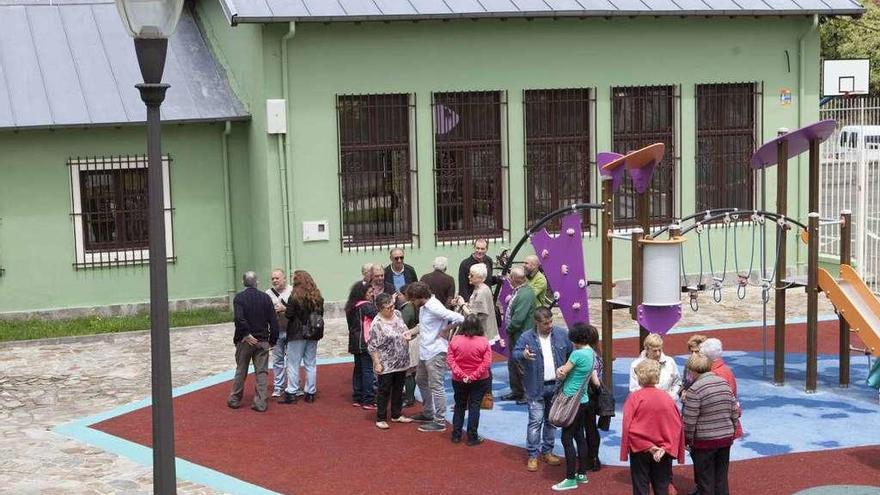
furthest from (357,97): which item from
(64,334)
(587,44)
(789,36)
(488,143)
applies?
(789,36)

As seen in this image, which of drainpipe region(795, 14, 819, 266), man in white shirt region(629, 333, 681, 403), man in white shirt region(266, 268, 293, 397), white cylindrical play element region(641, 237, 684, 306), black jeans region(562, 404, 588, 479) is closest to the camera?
man in white shirt region(629, 333, 681, 403)

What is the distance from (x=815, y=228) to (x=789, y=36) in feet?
25.2

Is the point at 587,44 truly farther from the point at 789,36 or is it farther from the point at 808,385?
the point at 808,385

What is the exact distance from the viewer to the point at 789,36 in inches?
833

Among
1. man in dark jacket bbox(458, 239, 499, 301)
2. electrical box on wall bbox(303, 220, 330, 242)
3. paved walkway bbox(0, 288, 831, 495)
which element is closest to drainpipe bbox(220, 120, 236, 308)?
paved walkway bbox(0, 288, 831, 495)

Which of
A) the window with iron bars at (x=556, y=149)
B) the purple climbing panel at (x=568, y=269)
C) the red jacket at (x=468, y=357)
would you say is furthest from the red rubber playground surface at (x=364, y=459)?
the window with iron bars at (x=556, y=149)

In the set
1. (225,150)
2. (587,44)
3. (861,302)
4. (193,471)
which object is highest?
(587,44)

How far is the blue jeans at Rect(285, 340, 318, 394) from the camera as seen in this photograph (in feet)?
A: 47.1

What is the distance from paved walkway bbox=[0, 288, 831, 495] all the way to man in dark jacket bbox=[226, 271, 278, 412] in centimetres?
66

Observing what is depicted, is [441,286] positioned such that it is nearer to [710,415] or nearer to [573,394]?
[573,394]

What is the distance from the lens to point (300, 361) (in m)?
14.5

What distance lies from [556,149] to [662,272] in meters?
7.45

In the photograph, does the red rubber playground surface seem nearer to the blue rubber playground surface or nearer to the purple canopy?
the blue rubber playground surface

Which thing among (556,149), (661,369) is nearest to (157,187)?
(661,369)
